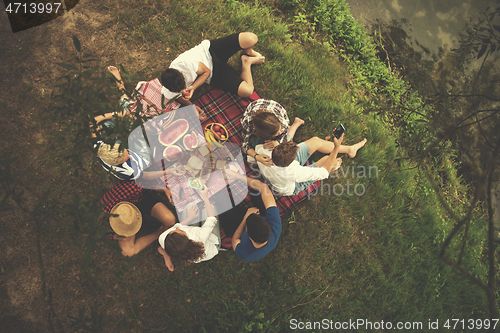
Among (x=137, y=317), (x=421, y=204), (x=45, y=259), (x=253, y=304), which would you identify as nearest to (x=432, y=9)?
(x=421, y=204)

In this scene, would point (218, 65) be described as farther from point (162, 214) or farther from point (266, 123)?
point (162, 214)

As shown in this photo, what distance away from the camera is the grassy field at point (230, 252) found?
3.63 metres

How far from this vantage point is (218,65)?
12.3 ft

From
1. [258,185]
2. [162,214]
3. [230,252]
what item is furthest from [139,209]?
[258,185]

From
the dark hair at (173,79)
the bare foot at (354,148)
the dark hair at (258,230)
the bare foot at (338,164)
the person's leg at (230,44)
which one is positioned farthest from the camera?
the bare foot at (354,148)

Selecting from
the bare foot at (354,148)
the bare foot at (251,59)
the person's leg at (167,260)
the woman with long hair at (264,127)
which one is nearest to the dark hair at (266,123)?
the woman with long hair at (264,127)

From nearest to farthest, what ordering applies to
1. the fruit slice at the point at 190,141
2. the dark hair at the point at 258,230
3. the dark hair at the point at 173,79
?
the dark hair at the point at 258,230 < the dark hair at the point at 173,79 < the fruit slice at the point at 190,141

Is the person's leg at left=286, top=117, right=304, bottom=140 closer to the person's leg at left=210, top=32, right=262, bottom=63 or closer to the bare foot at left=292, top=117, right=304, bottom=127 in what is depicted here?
the bare foot at left=292, top=117, right=304, bottom=127

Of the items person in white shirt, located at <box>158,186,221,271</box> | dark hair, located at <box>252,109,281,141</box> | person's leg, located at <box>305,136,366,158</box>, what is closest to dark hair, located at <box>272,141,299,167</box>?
dark hair, located at <box>252,109,281,141</box>

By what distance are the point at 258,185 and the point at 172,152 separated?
1217 mm

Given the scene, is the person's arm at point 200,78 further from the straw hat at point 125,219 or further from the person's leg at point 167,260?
the person's leg at point 167,260

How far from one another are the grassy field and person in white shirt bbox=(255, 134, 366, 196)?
337mm

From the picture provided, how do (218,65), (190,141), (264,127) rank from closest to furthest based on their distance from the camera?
(264,127)
(190,141)
(218,65)

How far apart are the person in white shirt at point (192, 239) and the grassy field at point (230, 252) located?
22.1 inches
